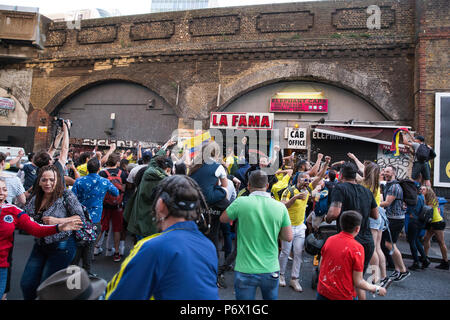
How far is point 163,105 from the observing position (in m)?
15.3

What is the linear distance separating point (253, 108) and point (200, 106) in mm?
2533

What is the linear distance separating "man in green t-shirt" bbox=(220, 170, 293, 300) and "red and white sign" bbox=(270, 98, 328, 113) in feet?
35.6

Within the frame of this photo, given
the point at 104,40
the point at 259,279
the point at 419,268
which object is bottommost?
the point at 419,268

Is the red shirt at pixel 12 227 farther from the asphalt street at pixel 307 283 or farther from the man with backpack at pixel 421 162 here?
the man with backpack at pixel 421 162

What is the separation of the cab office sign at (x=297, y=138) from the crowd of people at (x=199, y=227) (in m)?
6.18

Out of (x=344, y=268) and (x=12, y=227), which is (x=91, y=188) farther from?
(x=344, y=268)

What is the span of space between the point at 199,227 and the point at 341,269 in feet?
4.85

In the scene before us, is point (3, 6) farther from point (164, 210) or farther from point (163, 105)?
point (164, 210)

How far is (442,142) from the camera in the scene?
11.0 meters

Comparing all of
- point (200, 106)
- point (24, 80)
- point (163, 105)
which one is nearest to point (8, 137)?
point (24, 80)

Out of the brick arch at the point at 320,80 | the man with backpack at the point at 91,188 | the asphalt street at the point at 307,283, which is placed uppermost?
the brick arch at the point at 320,80

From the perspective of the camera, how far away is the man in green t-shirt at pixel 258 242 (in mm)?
3033

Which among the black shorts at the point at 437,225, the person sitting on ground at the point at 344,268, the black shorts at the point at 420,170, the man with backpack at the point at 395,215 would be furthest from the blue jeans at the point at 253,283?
the black shorts at the point at 420,170

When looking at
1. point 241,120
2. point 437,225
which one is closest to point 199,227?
point 437,225
